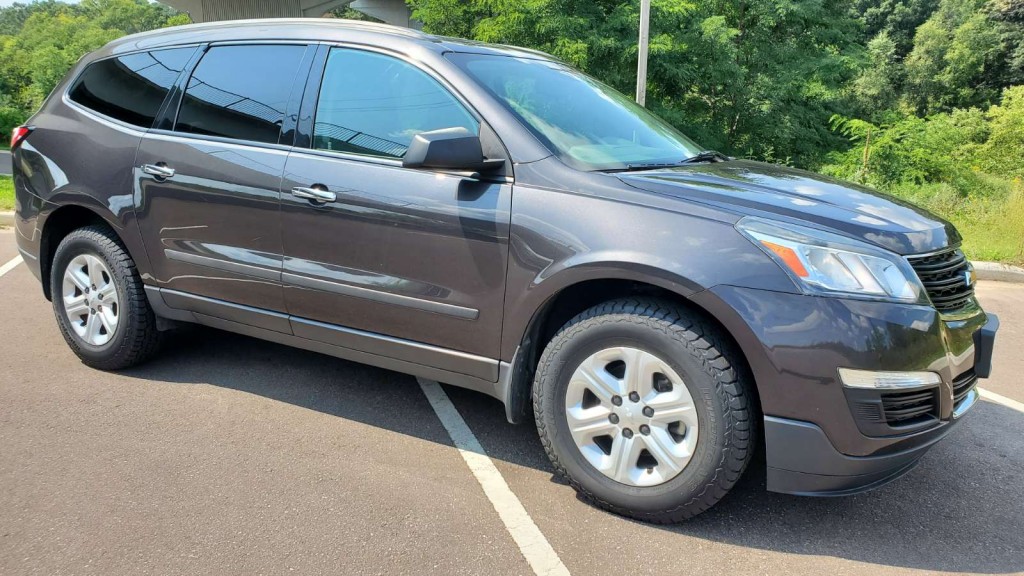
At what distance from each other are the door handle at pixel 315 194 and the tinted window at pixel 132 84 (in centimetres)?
119

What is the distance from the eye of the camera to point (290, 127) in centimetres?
343

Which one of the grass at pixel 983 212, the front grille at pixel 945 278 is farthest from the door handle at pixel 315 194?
the grass at pixel 983 212

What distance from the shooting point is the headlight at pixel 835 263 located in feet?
7.91

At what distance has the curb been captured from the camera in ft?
23.4

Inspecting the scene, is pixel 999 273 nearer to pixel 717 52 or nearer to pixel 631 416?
pixel 631 416

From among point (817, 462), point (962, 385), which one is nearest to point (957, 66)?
point (962, 385)

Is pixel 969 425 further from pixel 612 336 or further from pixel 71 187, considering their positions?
pixel 71 187

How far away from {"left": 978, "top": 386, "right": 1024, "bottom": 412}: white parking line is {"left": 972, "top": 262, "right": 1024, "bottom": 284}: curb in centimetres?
352

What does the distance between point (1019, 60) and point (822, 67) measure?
92.7 ft

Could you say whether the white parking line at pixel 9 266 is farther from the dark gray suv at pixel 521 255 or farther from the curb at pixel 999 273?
the curb at pixel 999 273

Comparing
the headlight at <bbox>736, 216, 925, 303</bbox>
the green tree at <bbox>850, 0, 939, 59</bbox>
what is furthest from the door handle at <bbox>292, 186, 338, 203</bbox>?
the green tree at <bbox>850, 0, 939, 59</bbox>

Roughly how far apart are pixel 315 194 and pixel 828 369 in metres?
2.18

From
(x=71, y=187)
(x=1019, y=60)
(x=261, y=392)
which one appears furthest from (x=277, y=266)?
(x=1019, y=60)

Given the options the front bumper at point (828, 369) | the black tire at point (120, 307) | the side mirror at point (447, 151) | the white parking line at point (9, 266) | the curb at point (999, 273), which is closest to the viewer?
the front bumper at point (828, 369)
